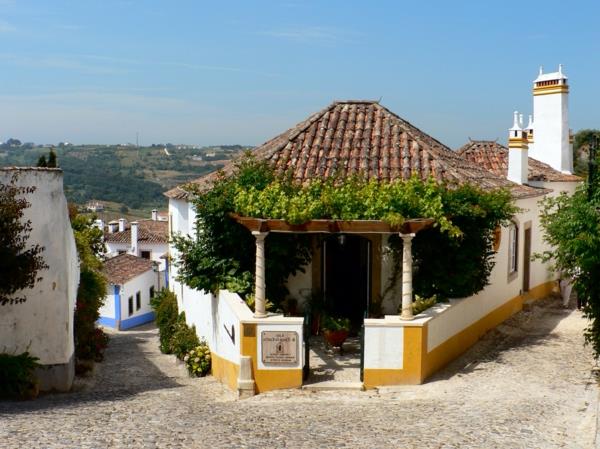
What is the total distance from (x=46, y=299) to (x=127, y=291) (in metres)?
33.1

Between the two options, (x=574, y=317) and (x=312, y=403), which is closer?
(x=312, y=403)

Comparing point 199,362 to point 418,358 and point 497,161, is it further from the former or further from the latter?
point 497,161

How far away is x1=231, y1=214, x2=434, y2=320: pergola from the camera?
11.3 m

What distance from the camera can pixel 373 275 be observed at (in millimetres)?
14250

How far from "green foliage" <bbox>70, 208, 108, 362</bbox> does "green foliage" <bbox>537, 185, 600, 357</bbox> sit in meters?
10.8

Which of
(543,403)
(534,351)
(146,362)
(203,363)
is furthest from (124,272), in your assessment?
(543,403)

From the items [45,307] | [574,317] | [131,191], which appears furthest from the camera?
[131,191]

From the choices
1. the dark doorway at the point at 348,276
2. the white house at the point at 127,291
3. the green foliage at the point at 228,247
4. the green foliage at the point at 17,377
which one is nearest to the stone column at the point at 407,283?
the green foliage at the point at 228,247

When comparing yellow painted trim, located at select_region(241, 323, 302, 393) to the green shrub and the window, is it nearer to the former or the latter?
the green shrub

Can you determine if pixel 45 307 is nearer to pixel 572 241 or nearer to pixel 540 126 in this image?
pixel 572 241

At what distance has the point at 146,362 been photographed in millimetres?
18141

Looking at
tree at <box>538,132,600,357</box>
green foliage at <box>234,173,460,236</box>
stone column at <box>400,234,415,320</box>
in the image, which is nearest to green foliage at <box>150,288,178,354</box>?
green foliage at <box>234,173,460,236</box>

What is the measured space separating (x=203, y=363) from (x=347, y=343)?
3.08 m

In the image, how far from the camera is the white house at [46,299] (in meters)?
11.8
